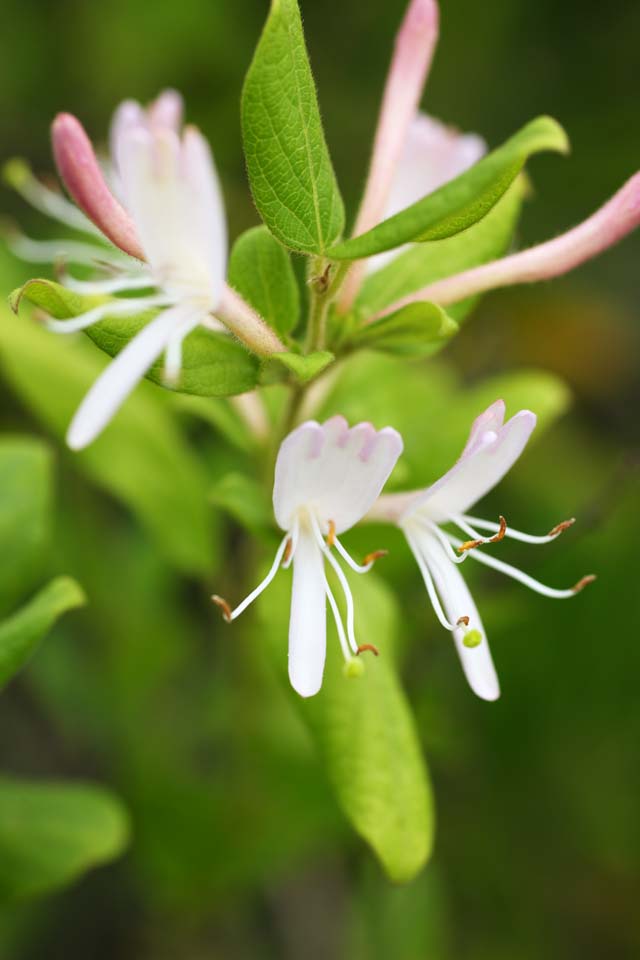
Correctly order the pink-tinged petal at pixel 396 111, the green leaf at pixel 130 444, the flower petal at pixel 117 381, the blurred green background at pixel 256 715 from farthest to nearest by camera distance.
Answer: the blurred green background at pixel 256 715 < the green leaf at pixel 130 444 < the pink-tinged petal at pixel 396 111 < the flower petal at pixel 117 381

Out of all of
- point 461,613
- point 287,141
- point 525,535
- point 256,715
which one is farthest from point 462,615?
point 256,715

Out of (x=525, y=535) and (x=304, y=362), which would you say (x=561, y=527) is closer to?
(x=525, y=535)

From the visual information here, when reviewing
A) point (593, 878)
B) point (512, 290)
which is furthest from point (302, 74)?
point (512, 290)

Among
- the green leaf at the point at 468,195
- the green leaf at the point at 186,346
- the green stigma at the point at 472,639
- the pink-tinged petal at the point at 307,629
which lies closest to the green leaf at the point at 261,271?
the green leaf at the point at 186,346

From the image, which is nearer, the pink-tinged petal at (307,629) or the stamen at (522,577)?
the pink-tinged petal at (307,629)

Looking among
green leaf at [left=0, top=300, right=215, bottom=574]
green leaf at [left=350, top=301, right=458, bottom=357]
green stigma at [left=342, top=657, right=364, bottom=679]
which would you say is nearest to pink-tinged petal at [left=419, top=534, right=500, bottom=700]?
green stigma at [left=342, top=657, right=364, bottom=679]

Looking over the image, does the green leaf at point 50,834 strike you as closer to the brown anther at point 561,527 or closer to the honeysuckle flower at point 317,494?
the honeysuckle flower at point 317,494

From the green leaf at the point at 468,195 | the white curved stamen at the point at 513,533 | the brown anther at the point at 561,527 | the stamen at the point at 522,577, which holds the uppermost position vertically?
the green leaf at the point at 468,195
